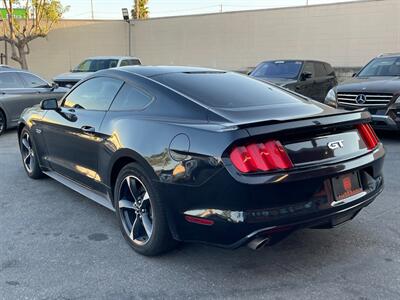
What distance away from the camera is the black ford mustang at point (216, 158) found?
2893 millimetres

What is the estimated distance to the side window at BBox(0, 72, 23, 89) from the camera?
32.9 feet

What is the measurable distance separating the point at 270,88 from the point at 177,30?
69.8 feet

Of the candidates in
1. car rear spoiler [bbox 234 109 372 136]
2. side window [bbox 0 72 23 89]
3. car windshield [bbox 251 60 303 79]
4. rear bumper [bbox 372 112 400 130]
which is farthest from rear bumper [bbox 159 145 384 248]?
car windshield [bbox 251 60 303 79]

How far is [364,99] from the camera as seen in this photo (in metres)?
8.02

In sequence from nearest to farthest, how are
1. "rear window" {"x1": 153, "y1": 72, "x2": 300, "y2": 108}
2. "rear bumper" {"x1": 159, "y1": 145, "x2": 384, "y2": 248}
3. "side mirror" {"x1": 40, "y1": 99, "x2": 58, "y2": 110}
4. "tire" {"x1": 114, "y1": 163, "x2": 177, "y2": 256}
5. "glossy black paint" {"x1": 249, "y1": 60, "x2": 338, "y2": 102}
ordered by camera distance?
"rear bumper" {"x1": 159, "y1": 145, "x2": 384, "y2": 248} < "tire" {"x1": 114, "y1": 163, "x2": 177, "y2": 256} < "rear window" {"x1": 153, "y1": 72, "x2": 300, "y2": 108} < "side mirror" {"x1": 40, "y1": 99, "x2": 58, "y2": 110} < "glossy black paint" {"x1": 249, "y1": 60, "x2": 338, "y2": 102}

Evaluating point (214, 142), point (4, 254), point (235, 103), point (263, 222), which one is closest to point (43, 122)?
point (4, 254)

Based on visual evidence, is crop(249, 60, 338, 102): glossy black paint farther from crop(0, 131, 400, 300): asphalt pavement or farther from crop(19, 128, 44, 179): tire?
crop(0, 131, 400, 300): asphalt pavement

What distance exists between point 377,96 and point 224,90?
4.95m

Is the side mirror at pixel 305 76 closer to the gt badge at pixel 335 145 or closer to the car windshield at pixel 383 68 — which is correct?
the car windshield at pixel 383 68

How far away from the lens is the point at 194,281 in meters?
3.25

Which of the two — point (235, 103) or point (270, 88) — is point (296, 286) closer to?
point (235, 103)

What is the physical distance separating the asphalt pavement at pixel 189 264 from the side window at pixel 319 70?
824cm

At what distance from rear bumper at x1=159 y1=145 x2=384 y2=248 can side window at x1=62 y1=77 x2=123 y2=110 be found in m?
1.39

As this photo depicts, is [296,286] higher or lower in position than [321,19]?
lower
